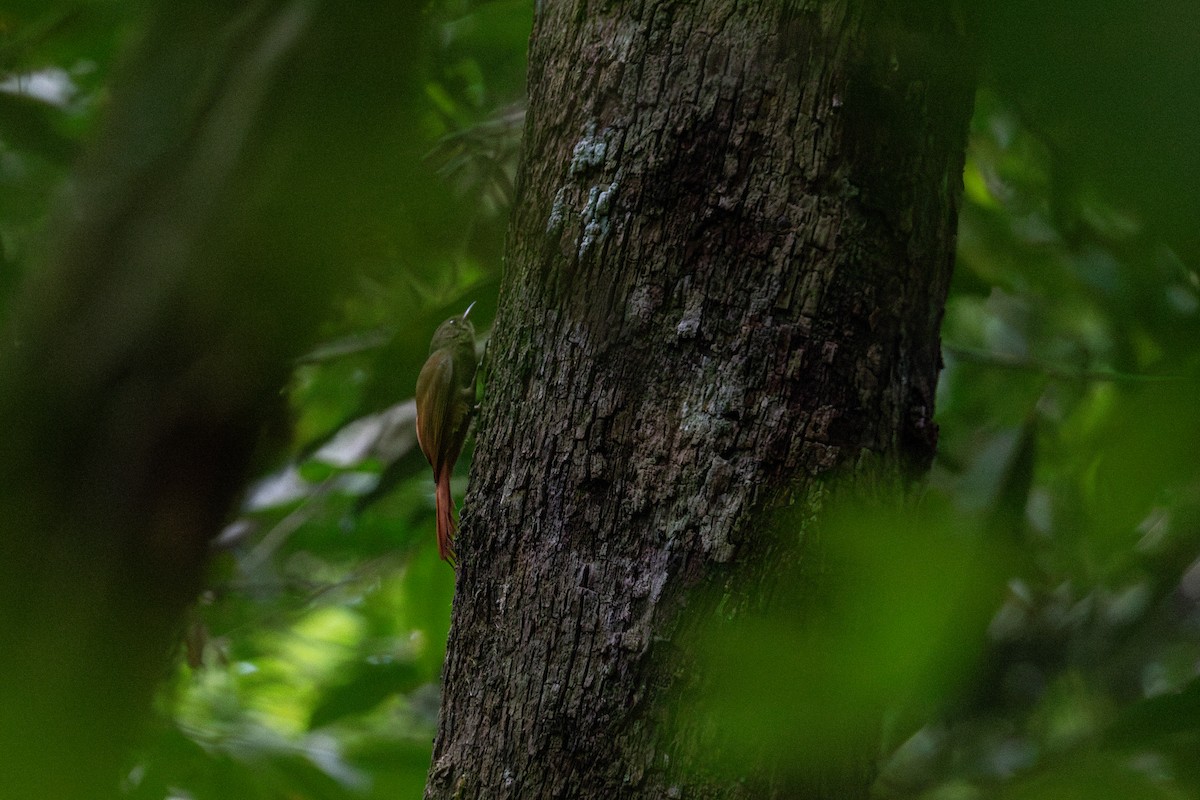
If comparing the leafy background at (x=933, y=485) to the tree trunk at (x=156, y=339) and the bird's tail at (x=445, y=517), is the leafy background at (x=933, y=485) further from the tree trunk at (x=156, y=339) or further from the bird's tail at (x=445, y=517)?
the bird's tail at (x=445, y=517)

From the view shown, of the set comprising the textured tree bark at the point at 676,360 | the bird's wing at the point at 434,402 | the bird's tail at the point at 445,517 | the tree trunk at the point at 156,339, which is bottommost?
the tree trunk at the point at 156,339

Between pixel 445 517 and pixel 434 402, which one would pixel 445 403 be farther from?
pixel 445 517

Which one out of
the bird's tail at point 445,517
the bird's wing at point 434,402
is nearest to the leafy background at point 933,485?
the bird's wing at point 434,402

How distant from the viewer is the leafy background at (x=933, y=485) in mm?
320

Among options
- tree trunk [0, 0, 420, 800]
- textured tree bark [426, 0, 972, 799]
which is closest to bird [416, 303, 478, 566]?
textured tree bark [426, 0, 972, 799]

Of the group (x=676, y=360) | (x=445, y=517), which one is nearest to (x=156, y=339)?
(x=676, y=360)

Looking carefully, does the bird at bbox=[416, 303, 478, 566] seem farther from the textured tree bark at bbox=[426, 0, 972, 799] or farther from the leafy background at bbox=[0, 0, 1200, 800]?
the textured tree bark at bbox=[426, 0, 972, 799]

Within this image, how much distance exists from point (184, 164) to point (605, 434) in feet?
2.06

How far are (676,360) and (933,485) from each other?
Result: 0.72 meters

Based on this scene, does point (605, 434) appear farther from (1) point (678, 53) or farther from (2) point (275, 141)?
(2) point (275, 141)

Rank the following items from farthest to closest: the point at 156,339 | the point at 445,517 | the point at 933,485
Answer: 1. the point at 445,517
2. the point at 933,485
3. the point at 156,339

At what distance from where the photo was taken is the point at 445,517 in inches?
66.3

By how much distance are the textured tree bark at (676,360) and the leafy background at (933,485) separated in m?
0.14

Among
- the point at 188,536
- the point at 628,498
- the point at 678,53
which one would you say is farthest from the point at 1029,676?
the point at 188,536
